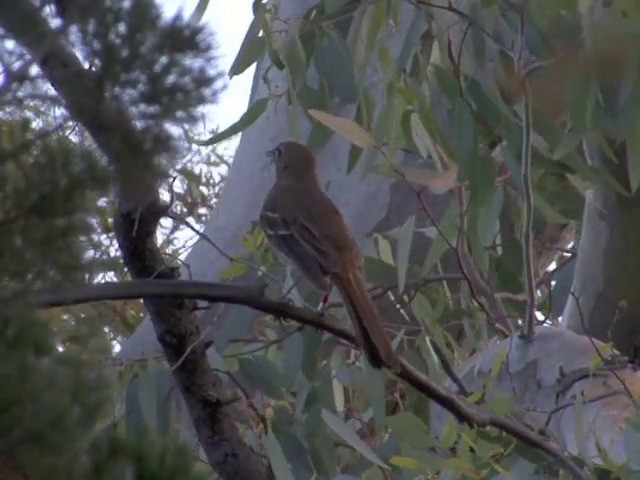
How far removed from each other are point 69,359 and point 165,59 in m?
0.22

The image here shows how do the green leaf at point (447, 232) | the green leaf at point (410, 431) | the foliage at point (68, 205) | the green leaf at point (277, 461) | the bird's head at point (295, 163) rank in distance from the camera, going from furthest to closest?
1. the bird's head at point (295, 163)
2. the green leaf at point (447, 232)
3. the green leaf at point (277, 461)
4. the green leaf at point (410, 431)
5. the foliage at point (68, 205)

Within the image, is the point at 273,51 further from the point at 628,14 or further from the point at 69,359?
the point at 69,359

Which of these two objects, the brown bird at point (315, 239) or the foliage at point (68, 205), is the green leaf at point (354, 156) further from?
the foliage at point (68, 205)

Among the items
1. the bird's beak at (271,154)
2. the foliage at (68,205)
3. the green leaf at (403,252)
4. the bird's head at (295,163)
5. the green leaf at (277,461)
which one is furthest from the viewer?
the bird's beak at (271,154)

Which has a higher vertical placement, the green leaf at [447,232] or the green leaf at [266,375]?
the green leaf at [447,232]

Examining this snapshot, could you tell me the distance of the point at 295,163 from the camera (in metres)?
2.63

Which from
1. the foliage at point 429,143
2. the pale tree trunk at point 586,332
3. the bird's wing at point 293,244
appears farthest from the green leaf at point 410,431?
the bird's wing at point 293,244

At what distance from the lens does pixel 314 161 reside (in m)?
2.69

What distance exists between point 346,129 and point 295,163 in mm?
816

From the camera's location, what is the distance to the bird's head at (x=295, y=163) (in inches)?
102

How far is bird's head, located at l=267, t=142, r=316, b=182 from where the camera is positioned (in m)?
2.59

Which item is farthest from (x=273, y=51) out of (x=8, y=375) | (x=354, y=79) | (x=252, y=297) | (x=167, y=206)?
(x=8, y=375)

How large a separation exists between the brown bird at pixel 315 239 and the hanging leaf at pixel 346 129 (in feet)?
0.82

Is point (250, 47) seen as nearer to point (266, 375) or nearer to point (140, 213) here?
point (266, 375)
